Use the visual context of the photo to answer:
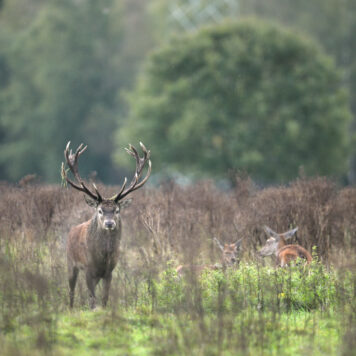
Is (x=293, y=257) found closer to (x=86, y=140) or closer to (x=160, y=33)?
(x=86, y=140)

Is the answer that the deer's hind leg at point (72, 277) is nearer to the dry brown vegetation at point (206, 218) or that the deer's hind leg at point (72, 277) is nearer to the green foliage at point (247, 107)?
the dry brown vegetation at point (206, 218)

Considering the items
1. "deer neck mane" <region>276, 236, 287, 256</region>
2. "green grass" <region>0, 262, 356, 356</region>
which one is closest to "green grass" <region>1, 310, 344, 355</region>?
"green grass" <region>0, 262, 356, 356</region>

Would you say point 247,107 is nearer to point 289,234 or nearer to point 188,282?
point 289,234

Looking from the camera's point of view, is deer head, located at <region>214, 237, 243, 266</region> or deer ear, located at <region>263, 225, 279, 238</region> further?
deer ear, located at <region>263, 225, 279, 238</region>

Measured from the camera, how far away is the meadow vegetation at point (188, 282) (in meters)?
7.17

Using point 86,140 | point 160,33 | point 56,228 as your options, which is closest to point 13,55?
point 86,140

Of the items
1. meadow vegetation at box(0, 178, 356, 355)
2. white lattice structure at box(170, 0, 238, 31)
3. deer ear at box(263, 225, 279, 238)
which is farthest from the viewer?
white lattice structure at box(170, 0, 238, 31)

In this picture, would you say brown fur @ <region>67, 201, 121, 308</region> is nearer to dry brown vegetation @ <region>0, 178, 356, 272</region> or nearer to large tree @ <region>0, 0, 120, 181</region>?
dry brown vegetation @ <region>0, 178, 356, 272</region>

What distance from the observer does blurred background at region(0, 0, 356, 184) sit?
3353 cm

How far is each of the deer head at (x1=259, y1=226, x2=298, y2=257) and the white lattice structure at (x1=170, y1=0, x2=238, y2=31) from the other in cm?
3819

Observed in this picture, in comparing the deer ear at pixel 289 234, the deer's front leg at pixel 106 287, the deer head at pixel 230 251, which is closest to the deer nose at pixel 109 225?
the deer's front leg at pixel 106 287

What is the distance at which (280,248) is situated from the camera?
11422 millimetres

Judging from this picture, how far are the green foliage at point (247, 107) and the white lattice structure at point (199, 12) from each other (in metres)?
13.4

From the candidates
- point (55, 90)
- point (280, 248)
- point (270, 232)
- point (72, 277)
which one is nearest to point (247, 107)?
point (55, 90)
